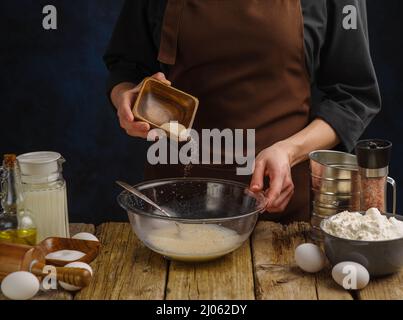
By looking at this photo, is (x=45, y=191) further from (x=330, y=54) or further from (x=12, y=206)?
(x=330, y=54)

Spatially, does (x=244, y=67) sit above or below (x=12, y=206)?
above

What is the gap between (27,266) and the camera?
1691mm

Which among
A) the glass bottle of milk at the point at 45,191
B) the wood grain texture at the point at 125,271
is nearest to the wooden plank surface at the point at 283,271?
the wood grain texture at the point at 125,271

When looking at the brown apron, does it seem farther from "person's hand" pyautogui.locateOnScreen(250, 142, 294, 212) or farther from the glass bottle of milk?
the glass bottle of milk

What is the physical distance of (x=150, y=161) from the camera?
2451mm

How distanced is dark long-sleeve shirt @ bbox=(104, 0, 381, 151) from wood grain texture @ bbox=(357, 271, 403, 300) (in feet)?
2.00

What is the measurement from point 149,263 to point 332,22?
37.4 inches

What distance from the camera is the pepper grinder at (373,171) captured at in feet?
6.04

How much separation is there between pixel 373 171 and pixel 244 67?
0.61m

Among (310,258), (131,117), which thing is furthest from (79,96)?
(310,258)

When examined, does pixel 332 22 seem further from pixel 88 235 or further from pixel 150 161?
pixel 88 235

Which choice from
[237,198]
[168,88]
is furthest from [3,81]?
[237,198]

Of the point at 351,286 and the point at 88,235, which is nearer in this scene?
the point at 351,286

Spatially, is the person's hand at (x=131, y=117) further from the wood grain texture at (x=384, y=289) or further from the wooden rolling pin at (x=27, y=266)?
the wood grain texture at (x=384, y=289)
